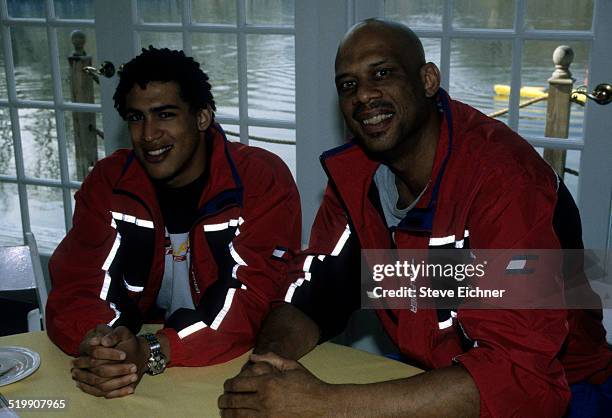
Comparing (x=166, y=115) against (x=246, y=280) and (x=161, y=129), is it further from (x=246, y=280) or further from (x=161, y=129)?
(x=246, y=280)

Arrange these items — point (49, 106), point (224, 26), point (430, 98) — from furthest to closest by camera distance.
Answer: point (49, 106), point (224, 26), point (430, 98)

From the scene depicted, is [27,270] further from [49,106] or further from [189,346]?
[49,106]

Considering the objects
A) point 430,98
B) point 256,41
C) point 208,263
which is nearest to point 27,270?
point 208,263

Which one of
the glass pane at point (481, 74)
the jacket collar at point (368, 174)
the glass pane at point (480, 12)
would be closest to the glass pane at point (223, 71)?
the glass pane at point (480, 12)

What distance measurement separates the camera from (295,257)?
5.89 ft

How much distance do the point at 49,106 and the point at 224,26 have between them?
40.9 inches

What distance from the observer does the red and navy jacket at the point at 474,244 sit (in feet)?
4.24

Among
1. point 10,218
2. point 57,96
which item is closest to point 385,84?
point 57,96

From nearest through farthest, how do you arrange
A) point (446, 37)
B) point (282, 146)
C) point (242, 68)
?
point (446, 37) < point (242, 68) < point (282, 146)

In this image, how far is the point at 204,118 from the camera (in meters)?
1.96

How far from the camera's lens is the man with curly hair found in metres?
1.68

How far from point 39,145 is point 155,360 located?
6737mm
